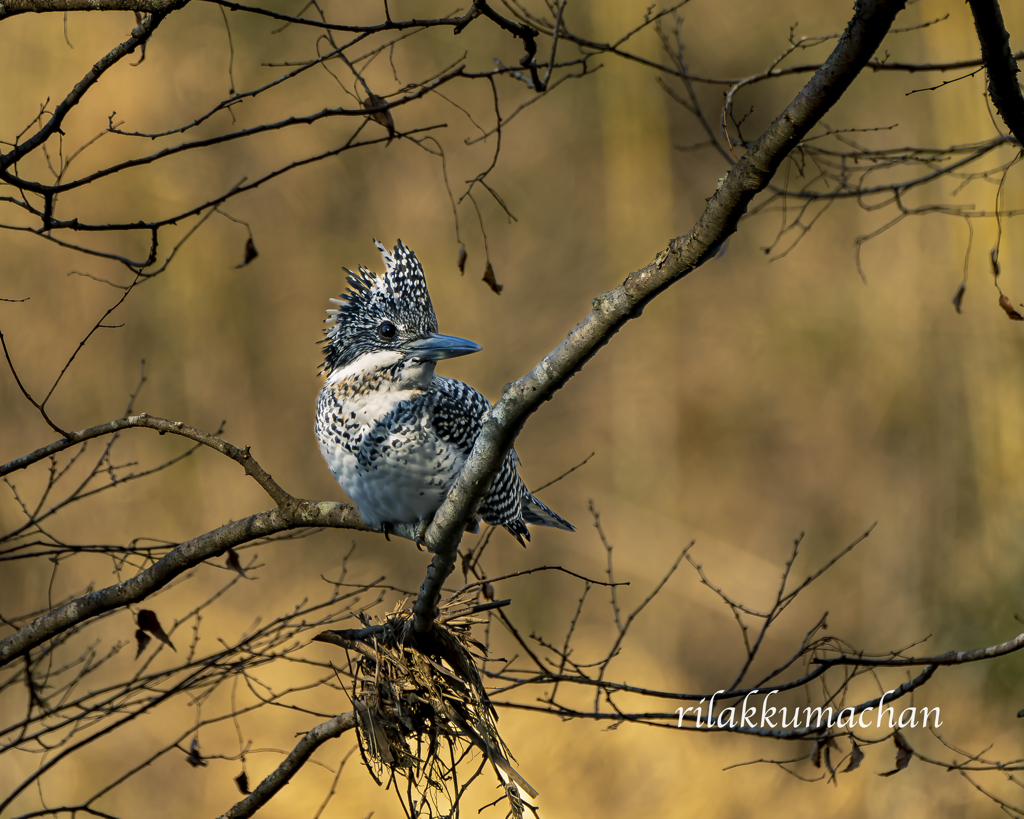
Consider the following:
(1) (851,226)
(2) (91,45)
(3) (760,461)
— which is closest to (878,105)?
(1) (851,226)

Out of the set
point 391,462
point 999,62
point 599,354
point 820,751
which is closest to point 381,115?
point 391,462

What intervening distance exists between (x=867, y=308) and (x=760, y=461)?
164 centimetres

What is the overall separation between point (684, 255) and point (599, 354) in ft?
21.1

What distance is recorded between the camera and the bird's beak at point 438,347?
237 centimetres

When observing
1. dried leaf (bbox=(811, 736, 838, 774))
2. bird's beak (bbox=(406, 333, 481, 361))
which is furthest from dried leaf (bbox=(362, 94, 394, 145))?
dried leaf (bbox=(811, 736, 838, 774))

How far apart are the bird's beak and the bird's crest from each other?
67mm

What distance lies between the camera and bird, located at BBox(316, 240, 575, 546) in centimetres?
237

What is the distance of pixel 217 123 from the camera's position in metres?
7.85

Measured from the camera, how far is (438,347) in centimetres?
243

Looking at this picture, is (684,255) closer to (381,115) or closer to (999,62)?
(999,62)

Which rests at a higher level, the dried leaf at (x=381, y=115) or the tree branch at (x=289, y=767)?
the dried leaf at (x=381, y=115)

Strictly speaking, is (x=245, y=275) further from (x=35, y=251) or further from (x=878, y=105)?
(x=878, y=105)

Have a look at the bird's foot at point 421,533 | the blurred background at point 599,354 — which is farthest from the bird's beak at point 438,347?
the blurred background at point 599,354

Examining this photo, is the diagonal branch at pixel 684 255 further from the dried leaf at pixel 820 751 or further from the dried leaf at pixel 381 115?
the dried leaf at pixel 820 751
